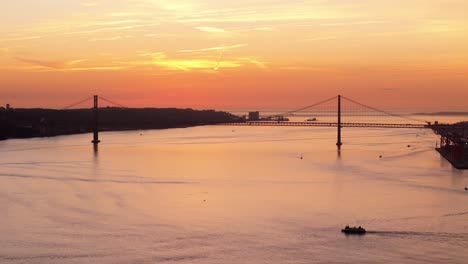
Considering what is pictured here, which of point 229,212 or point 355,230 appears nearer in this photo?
point 355,230

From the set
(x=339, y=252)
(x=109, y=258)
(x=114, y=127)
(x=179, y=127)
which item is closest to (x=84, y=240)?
(x=109, y=258)

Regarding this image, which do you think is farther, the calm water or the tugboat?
the tugboat

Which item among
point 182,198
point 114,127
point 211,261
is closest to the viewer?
point 211,261

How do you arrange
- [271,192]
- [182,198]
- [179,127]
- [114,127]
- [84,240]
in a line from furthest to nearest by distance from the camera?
1. [179,127]
2. [114,127]
3. [271,192]
4. [182,198]
5. [84,240]

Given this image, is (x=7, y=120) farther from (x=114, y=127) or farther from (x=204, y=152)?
(x=204, y=152)

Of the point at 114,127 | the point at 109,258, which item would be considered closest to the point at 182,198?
the point at 109,258

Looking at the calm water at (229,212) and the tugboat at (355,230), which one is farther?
the tugboat at (355,230)

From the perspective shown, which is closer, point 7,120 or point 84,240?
point 84,240
